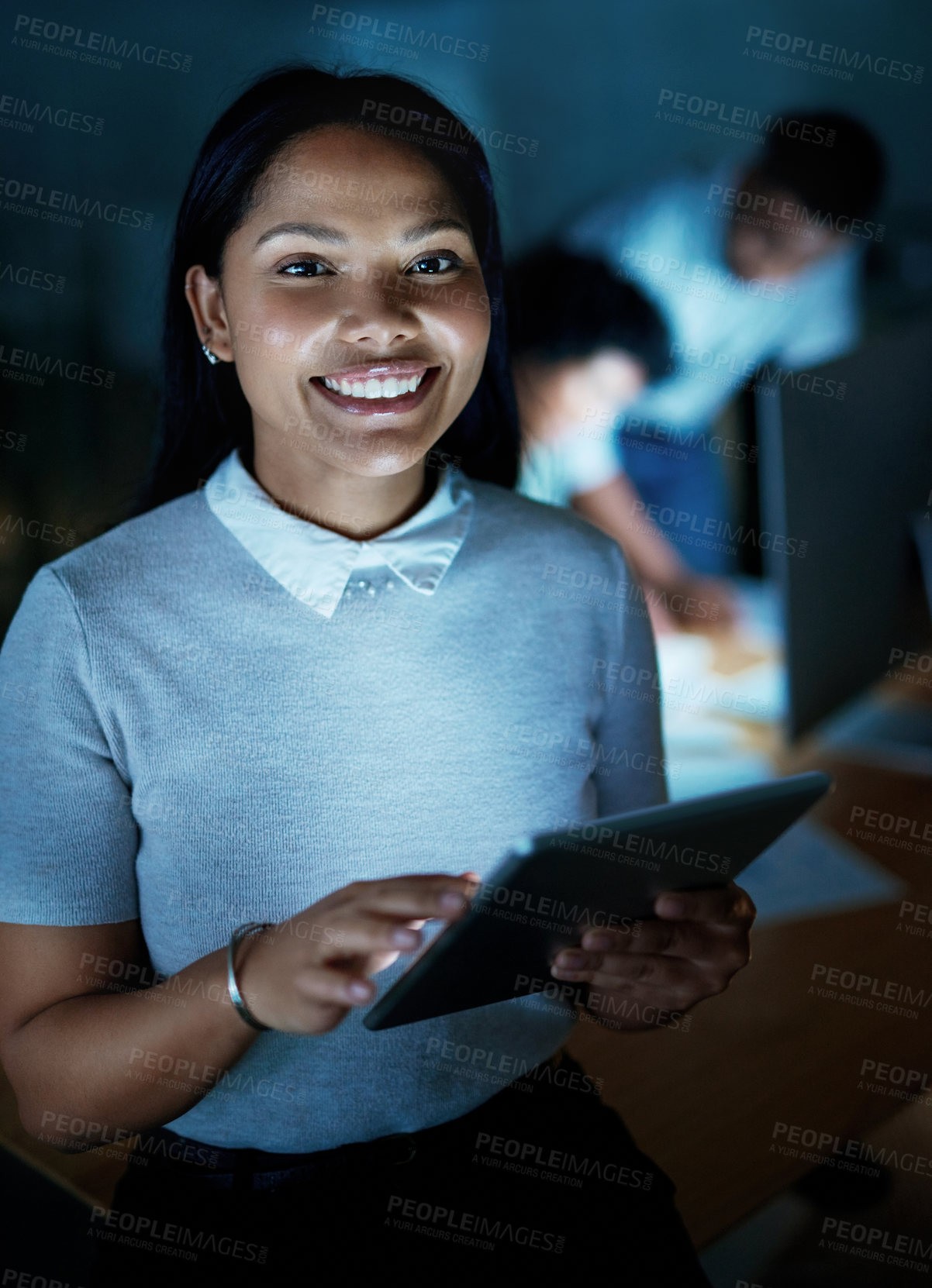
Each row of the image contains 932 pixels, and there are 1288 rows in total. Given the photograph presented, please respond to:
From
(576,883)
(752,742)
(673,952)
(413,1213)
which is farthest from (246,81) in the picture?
(752,742)

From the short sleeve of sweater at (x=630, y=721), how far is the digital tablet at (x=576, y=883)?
0.80 feet

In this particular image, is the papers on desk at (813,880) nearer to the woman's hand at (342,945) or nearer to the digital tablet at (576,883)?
the digital tablet at (576,883)

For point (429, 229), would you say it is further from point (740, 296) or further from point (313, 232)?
point (740, 296)

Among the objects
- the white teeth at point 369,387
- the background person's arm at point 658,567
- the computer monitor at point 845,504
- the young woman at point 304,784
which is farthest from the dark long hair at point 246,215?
the background person's arm at point 658,567

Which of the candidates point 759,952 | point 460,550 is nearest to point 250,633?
point 460,550

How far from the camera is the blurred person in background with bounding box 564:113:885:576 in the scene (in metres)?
2.32

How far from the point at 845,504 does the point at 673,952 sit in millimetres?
806

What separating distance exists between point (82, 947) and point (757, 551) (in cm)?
132

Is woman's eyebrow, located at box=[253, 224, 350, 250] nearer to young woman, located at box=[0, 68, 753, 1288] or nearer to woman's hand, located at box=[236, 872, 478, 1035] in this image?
young woman, located at box=[0, 68, 753, 1288]

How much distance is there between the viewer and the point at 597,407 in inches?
87.4

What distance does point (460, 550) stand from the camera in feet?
3.59

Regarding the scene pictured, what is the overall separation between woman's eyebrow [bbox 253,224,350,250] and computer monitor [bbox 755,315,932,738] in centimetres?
62

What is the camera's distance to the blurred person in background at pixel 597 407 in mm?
2158

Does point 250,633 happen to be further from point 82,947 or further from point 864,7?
point 864,7
